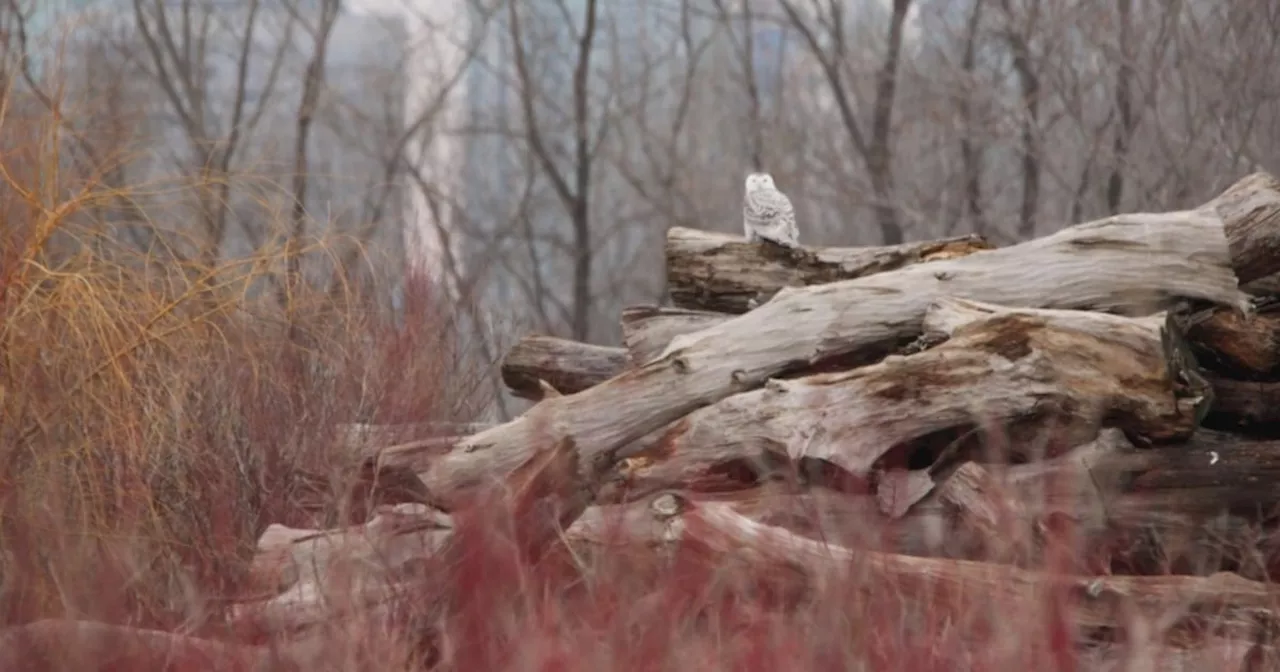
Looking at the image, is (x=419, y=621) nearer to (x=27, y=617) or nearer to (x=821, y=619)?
(x=27, y=617)

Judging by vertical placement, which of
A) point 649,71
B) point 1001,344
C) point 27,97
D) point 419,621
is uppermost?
point 649,71

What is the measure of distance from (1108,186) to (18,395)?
28.1ft

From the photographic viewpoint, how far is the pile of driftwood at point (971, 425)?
366 centimetres

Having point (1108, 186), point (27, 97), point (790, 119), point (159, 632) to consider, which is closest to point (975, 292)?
point (159, 632)

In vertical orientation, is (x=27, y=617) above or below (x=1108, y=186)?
below

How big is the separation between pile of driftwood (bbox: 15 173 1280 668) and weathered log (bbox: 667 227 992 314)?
0.48 meters

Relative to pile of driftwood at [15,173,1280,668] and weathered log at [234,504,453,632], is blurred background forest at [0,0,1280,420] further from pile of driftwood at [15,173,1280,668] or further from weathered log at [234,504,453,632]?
weathered log at [234,504,453,632]

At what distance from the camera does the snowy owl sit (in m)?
5.51

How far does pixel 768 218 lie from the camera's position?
18.2ft

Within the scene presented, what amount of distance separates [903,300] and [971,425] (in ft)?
2.12

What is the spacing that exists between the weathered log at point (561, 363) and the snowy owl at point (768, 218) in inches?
31.3

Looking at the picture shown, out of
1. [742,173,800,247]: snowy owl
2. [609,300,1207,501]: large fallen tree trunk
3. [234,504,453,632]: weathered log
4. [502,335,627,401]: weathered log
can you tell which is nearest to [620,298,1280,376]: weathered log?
[609,300,1207,501]: large fallen tree trunk

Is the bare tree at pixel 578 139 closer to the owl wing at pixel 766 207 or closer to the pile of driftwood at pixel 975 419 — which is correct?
the owl wing at pixel 766 207

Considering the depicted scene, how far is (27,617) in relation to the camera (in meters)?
2.21
